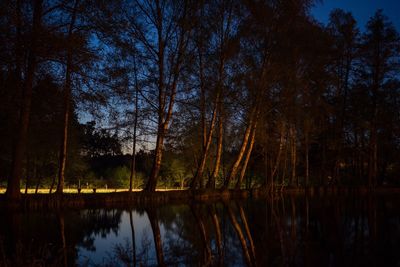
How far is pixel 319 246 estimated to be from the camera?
7.39 meters

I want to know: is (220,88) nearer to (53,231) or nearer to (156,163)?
(156,163)

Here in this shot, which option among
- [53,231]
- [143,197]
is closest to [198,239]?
[53,231]

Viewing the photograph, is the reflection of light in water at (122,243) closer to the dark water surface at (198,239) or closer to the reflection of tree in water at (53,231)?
the dark water surface at (198,239)

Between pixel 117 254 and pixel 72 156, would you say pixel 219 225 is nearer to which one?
pixel 117 254

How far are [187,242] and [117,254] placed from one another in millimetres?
1542

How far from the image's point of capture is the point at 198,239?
321 inches

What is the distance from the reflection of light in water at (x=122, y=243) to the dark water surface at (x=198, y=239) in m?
0.02

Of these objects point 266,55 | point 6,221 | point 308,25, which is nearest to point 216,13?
point 266,55

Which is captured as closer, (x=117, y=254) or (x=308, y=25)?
(x=117, y=254)

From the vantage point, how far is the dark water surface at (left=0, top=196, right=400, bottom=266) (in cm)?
619

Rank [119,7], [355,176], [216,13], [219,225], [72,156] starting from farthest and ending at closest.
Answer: [355,176], [72,156], [216,13], [119,7], [219,225]

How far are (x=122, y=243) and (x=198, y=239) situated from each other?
162cm

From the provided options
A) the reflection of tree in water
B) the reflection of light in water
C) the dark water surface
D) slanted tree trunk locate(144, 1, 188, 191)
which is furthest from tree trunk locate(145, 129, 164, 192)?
the reflection of light in water

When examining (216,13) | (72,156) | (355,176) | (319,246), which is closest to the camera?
(319,246)
